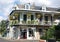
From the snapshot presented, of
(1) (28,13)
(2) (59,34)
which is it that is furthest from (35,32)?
(2) (59,34)

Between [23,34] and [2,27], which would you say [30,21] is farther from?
[2,27]

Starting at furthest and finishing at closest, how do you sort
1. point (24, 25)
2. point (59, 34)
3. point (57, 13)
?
point (57, 13) < point (24, 25) < point (59, 34)

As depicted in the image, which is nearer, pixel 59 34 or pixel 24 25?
pixel 59 34

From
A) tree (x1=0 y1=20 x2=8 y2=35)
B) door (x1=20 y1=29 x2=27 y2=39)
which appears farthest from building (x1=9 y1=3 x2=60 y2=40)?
tree (x1=0 y1=20 x2=8 y2=35)

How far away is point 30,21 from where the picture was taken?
2016 inches

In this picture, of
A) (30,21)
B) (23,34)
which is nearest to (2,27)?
(23,34)

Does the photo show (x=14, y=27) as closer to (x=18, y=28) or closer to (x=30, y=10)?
(x=18, y=28)

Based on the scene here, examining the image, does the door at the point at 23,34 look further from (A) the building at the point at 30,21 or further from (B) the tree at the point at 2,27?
(B) the tree at the point at 2,27

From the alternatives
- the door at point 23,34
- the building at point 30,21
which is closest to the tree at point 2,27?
the building at point 30,21

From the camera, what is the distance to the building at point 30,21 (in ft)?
168

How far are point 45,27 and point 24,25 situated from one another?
5.06 meters

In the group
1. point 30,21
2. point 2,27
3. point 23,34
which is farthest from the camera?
point 2,27

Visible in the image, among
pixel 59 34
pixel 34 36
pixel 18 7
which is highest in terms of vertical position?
pixel 18 7

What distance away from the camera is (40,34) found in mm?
52219
